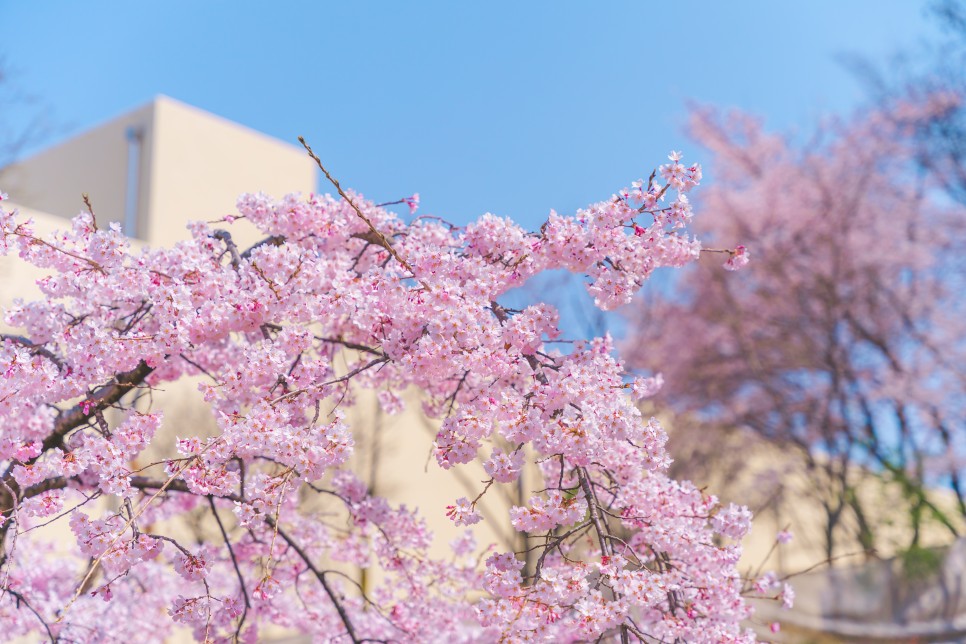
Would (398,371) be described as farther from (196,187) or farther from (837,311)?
(196,187)

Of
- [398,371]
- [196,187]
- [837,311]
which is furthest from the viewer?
[196,187]

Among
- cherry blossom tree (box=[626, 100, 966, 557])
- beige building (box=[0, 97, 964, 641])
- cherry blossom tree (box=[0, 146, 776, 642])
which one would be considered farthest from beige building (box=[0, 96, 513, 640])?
cherry blossom tree (box=[0, 146, 776, 642])

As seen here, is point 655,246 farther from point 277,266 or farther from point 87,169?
point 87,169

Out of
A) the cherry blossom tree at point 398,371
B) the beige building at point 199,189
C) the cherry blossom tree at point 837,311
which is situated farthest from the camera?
the beige building at point 199,189

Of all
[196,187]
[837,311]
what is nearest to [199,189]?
[196,187]

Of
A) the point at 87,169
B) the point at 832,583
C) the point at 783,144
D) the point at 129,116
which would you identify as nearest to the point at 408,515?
the point at 832,583

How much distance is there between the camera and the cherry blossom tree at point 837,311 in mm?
11430

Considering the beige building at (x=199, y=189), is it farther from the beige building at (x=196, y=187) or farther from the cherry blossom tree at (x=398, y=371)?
the cherry blossom tree at (x=398, y=371)

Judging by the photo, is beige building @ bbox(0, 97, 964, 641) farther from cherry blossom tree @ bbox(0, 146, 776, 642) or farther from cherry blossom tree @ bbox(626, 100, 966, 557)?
cherry blossom tree @ bbox(0, 146, 776, 642)

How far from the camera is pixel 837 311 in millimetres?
11695

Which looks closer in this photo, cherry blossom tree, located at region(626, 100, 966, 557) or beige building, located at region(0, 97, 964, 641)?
cherry blossom tree, located at region(626, 100, 966, 557)

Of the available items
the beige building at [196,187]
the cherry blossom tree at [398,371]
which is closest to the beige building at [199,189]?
the beige building at [196,187]

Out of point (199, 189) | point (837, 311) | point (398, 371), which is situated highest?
point (199, 189)

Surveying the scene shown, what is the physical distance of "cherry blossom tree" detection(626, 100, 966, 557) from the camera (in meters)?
11.4
